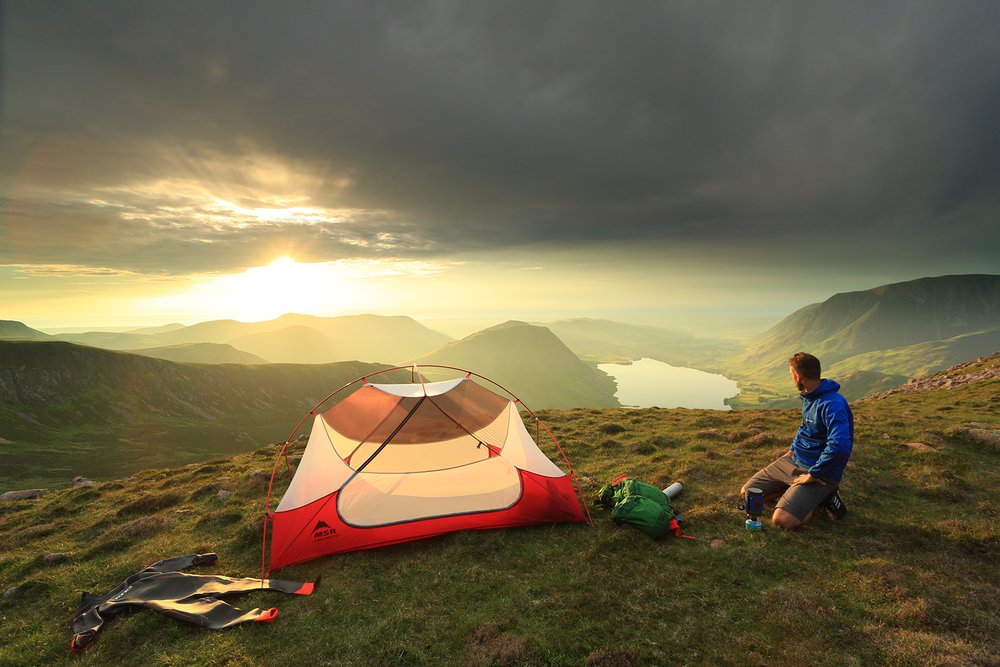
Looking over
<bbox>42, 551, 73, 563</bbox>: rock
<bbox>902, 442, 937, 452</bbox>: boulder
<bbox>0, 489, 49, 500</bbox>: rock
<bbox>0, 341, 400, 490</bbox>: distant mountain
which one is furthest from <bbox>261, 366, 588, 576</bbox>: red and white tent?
<bbox>0, 341, 400, 490</bbox>: distant mountain

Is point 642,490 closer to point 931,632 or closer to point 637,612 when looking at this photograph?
point 637,612

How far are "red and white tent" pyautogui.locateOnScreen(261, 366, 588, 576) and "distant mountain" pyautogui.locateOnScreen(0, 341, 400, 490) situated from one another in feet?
261

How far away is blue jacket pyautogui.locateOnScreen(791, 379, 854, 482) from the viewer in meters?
8.94

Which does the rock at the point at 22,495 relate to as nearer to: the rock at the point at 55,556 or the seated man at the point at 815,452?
the rock at the point at 55,556

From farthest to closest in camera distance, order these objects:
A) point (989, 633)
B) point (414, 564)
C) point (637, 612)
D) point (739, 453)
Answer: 1. point (739, 453)
2. point (414, 564)
3. point (637, 612)
4. point (989, 633)

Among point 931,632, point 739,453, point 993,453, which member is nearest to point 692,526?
point 931,632

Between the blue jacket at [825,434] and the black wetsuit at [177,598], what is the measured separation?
1213cm

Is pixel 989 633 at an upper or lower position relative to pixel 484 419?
lower

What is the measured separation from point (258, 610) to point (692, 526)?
33.4 feet

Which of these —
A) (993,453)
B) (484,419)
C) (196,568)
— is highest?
(484,419)

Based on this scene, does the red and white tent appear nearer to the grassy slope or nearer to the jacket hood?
the grassy slope

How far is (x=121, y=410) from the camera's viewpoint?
354 feet

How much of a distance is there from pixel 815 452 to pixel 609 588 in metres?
6.39

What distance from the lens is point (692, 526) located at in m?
10.2
